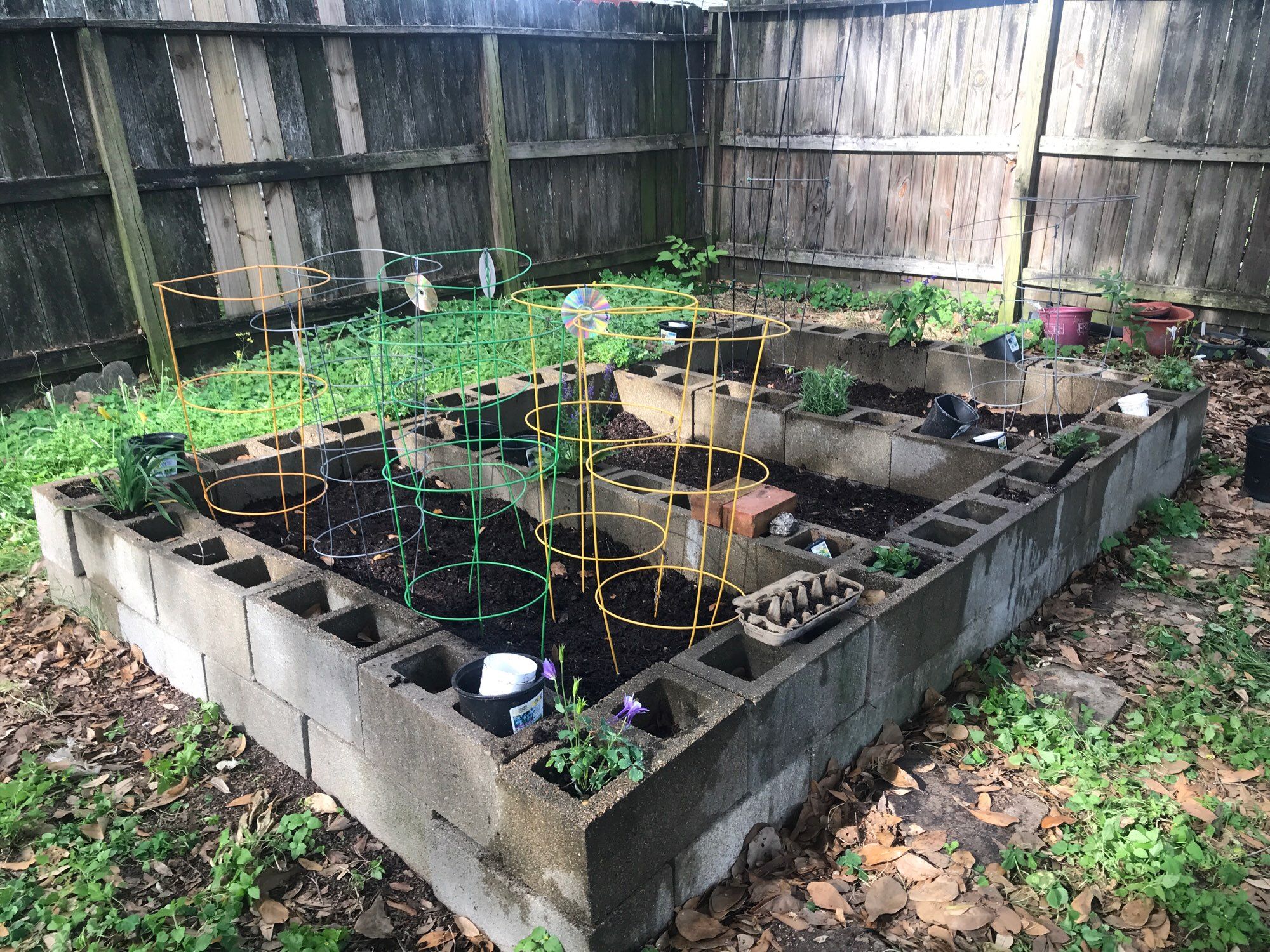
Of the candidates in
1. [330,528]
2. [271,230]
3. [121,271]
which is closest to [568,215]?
[271,230]

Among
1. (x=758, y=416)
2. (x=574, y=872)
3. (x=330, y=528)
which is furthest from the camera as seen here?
(x=758, y=416)

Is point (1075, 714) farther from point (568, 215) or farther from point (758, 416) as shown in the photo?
point (568, 215)

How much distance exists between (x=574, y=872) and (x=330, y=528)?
91.2 inches

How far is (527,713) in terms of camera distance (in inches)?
96.5

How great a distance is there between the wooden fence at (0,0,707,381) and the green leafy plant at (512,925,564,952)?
17.2 feet

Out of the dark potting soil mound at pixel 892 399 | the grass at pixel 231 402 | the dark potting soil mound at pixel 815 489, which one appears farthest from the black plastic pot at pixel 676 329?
the dark potting soil mound at pixel 815 489

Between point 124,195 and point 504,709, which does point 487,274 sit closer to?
point 504,709

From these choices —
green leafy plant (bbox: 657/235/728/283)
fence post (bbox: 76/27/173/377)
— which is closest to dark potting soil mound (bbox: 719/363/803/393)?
green leafy plant (bbox: 657/235/728/283)

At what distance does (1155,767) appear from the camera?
2.94 m

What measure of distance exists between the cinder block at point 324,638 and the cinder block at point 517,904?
0.49 meters

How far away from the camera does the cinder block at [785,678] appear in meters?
2.53

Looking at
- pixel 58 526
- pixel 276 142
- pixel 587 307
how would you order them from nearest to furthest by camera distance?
1. pixel 587 307
2. pixel 58 526
3. pixel 276 142

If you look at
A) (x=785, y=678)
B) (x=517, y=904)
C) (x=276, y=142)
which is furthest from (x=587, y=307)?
(x=276, y=142)

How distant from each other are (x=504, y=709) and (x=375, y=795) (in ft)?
2.08
